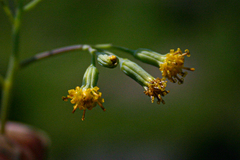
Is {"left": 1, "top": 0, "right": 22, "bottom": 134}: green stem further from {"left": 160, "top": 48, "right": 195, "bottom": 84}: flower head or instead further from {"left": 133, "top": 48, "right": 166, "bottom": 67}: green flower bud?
{"left": 160, "top": 48, "right": 195, "bottom": 84}: flower head

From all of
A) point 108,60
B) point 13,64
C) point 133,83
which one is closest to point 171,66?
point 108,60

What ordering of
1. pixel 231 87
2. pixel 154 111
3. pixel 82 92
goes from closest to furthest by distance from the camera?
1. pixel 82 92
2. pixel 154 111
3. pixel 231 87

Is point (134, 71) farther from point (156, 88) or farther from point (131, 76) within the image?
point (156, 88)

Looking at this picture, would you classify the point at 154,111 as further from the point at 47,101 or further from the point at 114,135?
the point at 47,101

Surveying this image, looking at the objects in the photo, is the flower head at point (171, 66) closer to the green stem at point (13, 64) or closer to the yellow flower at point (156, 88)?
the yellow flower at point (156, 88)

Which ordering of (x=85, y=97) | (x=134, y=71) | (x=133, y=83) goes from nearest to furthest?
(x=85, y=97)
(x=134, y=71)
(x=133, y=83)

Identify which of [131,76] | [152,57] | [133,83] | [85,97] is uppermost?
[133,83]

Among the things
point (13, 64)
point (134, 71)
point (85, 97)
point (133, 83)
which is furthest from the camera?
point (133, 83)

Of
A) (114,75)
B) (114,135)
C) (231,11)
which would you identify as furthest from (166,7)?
(114,135)
